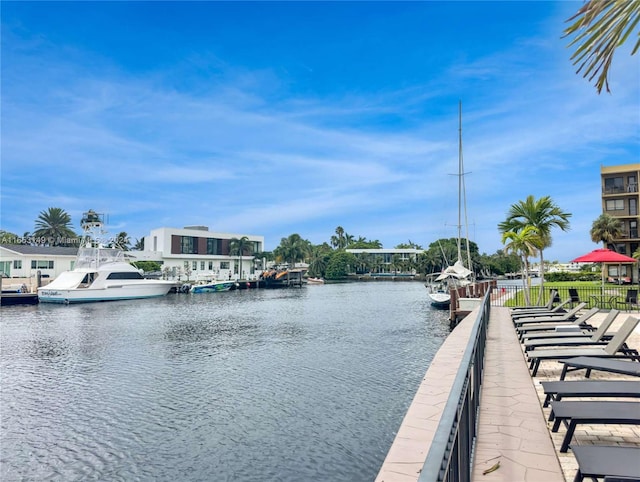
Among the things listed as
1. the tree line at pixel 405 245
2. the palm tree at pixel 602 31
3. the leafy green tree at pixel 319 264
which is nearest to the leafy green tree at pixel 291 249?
the tree line at pixel 405 245

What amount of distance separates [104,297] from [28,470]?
44.5 metres

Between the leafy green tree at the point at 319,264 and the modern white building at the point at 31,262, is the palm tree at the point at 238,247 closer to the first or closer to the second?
the leafy green tree at the point at 319,264

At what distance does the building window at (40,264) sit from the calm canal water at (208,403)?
43103 mm

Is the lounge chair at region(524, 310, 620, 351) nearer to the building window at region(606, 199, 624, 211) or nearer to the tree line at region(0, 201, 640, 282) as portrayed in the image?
the tree line at region(0, 201, 640, 282)

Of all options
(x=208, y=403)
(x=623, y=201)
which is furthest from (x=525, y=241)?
(x=623, y=201)

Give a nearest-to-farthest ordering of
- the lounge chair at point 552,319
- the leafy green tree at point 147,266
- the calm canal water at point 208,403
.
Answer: the calm canal water at point 208,403
the lounge chair at point 552,319
the leafy green tree at point 147,266

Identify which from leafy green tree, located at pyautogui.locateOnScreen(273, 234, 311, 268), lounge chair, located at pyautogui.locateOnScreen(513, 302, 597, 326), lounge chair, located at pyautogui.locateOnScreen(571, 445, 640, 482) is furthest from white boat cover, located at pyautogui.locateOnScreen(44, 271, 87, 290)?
leafy green tree, located at pyautogui.locateOnScreen(273, 234, 311, 268)

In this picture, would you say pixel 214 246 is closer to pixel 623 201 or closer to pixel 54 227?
pixel 54 227

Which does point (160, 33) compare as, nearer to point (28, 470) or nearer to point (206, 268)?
point (28, 470)

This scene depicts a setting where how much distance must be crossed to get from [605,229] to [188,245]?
223 feet

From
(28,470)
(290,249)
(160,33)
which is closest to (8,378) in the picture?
(28,470)

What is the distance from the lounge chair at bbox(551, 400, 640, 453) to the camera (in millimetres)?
3836

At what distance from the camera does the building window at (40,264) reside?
191 ft

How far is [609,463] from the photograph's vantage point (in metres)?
2.91
